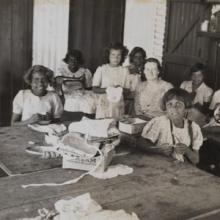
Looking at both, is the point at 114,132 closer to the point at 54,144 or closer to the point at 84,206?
the point at 54,144

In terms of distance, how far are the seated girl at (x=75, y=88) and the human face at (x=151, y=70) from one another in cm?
75

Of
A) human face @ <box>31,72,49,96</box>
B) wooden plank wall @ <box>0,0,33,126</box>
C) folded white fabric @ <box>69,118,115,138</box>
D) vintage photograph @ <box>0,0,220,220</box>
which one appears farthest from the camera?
wooden plank wall @ <box>0,0,33,126</box>

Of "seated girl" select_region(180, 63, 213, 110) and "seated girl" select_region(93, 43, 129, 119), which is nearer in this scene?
"seated girl" select_region(93, 43, 129, 119)

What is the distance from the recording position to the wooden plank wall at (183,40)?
6.80 meters

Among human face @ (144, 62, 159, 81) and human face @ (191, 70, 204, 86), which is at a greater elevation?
human face @ (144, 62, 159, 81)

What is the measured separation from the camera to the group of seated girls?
3.59 meters

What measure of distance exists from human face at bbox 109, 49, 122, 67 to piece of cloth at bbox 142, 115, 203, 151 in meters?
2.30

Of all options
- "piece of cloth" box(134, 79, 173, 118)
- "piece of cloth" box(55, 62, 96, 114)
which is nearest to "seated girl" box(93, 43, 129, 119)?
"piece of cloth" box(55, 62, 96, 114)

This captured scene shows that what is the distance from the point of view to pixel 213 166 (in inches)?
181

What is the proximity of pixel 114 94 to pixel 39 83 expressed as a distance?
110 cm

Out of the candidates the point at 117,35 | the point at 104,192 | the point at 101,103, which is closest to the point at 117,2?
the point at 117,35

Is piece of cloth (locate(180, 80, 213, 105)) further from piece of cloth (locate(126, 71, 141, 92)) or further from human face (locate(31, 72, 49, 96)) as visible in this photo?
human face (locate(31, 72, 49, 96))

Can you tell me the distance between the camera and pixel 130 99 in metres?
5.64

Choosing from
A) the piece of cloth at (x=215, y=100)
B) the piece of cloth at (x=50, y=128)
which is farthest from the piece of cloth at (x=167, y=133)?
the piece of cloth at (x=215, y=100)
